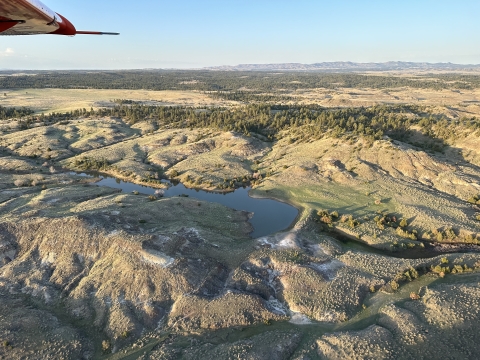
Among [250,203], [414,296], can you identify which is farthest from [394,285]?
[250,203]

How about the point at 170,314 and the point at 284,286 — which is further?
the point at 284,286

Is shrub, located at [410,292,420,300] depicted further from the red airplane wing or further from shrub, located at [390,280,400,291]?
the red airplane wing

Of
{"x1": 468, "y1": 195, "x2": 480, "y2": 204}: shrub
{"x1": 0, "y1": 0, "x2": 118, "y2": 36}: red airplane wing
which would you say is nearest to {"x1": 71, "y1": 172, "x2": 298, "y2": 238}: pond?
{"x1": 468, "y1": 195, "x2": 480, "y2": 204}: shrub

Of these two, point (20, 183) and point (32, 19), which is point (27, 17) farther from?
point (20, 183)

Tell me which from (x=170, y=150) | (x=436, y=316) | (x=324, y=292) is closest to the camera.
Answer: (x=436, y=316)

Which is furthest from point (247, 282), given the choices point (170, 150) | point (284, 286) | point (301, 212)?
point (170, 150)

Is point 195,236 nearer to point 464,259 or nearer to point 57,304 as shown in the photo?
point 57,304

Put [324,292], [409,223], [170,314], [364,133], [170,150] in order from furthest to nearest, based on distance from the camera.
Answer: [170,150], [364,133], [409,223], [324,292], [170,314]
